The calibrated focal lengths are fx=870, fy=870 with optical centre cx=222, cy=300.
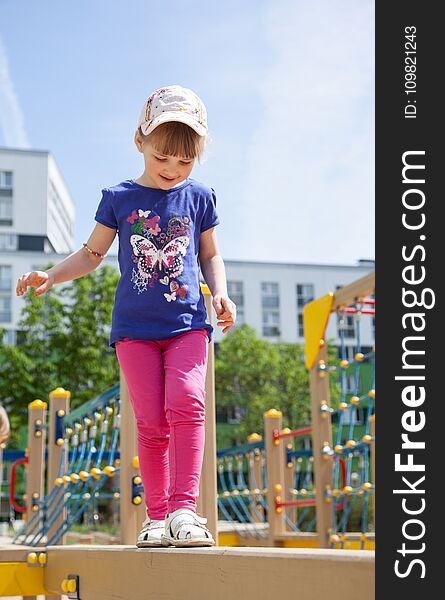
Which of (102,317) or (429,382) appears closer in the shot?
(429,382)

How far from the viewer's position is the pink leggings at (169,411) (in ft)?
8.00

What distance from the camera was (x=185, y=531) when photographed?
7.39ft

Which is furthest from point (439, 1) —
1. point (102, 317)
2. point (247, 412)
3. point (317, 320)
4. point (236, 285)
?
point (236, 285)

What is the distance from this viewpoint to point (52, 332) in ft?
85.1

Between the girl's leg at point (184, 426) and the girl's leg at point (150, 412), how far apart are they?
0.07m

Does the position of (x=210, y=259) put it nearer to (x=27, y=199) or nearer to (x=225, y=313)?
(x=225, y=313)

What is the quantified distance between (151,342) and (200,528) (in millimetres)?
581

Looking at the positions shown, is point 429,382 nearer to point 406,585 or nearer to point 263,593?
point 406,585

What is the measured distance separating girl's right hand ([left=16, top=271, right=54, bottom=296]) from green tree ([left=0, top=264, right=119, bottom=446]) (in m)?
22.3

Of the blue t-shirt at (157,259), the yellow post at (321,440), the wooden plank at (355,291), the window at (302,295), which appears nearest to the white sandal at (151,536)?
the blue t-shirt at (157,259)

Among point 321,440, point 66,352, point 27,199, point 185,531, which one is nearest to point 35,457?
point 321,440

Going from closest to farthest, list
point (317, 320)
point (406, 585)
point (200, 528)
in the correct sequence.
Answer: point (406, 585) → point (200, 528) → point (317, 320)

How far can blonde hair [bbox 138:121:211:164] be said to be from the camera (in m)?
2.54

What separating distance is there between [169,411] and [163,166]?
0.73m
